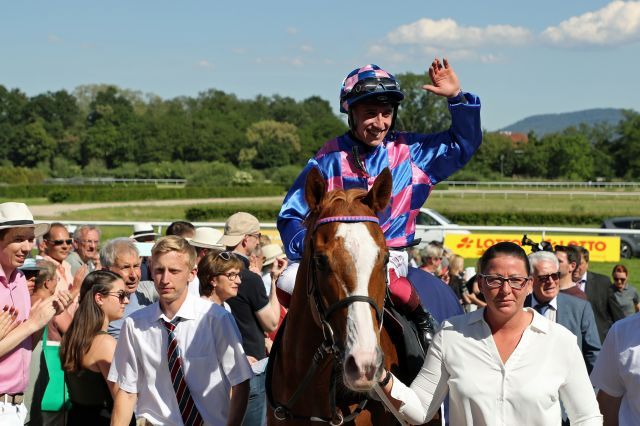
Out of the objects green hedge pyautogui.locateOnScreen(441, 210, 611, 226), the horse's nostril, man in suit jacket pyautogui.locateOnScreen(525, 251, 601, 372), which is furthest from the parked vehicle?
the horse's nostril

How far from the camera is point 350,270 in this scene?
10.2 ft

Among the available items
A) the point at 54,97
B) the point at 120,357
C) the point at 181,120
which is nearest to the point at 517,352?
the point at 120,357


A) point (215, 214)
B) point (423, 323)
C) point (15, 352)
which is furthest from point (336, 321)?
point (215, 214)

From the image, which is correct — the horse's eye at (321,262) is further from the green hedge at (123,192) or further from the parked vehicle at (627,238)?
the green hedge at (123,192)

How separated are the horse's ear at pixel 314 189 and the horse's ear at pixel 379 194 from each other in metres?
0.19

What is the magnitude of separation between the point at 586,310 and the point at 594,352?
32 cm

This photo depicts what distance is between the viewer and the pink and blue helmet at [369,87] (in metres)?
4.07

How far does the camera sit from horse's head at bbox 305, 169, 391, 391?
2922 mm

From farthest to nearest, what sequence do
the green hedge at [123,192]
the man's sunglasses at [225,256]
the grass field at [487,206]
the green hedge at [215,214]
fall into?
the green hedge at [123,192]
the grass field at [487,206]
the green hedge at [215,214]
the man's sunglasses at [225,256]

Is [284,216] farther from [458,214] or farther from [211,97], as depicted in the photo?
[211,97]

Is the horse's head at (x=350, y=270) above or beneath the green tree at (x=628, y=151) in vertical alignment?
above

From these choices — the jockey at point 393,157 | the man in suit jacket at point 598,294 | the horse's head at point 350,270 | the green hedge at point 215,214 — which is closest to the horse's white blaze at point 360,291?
the horse's head at point 350,270

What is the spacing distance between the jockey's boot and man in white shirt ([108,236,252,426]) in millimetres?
859

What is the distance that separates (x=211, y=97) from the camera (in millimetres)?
124562
